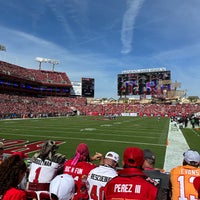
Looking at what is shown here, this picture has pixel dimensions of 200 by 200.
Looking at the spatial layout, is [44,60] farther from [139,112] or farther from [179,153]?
[179,153]

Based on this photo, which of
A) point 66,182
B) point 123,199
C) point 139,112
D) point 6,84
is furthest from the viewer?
point 139,112

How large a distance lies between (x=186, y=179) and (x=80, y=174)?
165cm

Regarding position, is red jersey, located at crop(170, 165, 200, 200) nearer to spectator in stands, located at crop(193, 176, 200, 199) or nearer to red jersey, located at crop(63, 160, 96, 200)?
spectator in stands, located at crop(193, 176, 200, 199)

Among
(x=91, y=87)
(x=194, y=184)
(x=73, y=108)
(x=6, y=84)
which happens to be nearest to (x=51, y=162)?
(x=194, y=184)

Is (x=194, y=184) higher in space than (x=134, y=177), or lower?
lower

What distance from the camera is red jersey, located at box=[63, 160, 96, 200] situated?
360 centimetres

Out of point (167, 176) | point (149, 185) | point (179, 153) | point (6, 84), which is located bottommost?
point (179, 153)

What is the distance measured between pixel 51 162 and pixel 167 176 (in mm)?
1894

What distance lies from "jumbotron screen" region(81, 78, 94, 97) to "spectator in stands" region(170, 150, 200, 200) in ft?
294

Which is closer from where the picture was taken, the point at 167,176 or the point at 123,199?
the point at 123,199

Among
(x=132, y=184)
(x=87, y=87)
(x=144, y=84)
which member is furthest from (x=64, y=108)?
(x=132, y=184)

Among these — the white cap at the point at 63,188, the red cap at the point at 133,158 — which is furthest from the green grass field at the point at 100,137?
the red cap at the point at 133,158

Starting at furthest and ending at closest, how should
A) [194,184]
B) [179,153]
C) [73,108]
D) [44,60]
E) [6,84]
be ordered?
[44,60]
[73,108]
[6,84]
[179,153]
[194,184]

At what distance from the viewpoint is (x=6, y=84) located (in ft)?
208
